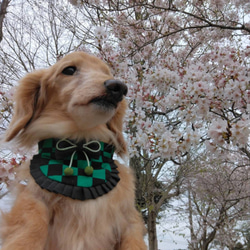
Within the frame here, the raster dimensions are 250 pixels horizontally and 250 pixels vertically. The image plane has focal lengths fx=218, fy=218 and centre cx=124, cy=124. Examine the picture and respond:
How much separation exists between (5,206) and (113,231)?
64cm

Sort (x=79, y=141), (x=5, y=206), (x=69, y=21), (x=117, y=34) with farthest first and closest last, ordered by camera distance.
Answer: (x=69, y=21), (x=117, y=34), (x=79, y=141), (x=5, y=206)

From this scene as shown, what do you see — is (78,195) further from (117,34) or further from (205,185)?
(205,185)

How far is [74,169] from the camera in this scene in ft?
3.99

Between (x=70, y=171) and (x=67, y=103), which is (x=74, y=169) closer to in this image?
(x=70, y=171)

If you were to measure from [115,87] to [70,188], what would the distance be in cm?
60

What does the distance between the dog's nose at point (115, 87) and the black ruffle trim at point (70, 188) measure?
49 cm

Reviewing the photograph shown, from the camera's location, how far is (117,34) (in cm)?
507

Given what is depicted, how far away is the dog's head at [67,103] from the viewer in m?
1.24

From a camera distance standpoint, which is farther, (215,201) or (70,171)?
(215,201)

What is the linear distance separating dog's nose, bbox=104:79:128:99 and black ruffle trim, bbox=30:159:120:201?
491 mm

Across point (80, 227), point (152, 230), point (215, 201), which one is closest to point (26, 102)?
point (80, 227)

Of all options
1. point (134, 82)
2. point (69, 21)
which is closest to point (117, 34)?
point (134, 82)

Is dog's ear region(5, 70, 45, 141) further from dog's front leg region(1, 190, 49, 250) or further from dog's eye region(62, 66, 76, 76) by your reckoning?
dog's front leg region(1, 190, 49, 250)

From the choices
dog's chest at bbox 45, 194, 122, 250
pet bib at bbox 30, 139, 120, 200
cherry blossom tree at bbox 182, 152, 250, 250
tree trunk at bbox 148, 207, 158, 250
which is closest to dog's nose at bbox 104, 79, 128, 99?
pet bib at bbox 30, 139, 120, 200
